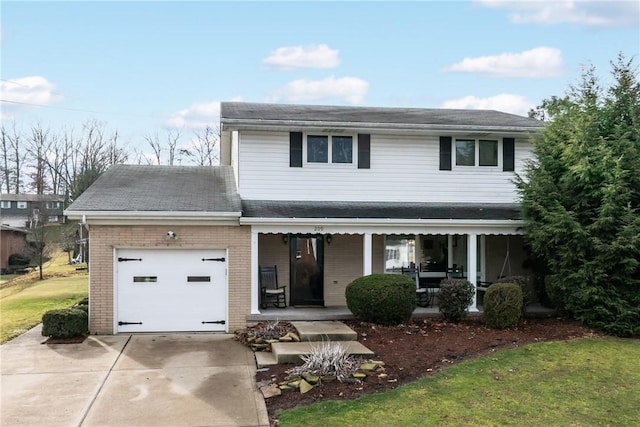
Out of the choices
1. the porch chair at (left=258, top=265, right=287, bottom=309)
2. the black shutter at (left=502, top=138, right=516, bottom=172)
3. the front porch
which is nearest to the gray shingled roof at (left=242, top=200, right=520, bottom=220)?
the front porch

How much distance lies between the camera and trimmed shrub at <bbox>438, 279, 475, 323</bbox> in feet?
39.5

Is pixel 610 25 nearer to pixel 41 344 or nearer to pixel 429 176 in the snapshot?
pixel 429 176

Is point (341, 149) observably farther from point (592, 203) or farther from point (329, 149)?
point (592, 203)

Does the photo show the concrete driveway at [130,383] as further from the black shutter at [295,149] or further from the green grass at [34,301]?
the black shutter at [295,149]

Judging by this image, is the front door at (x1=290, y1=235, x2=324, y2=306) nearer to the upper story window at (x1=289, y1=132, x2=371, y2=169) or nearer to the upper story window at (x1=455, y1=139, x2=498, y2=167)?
the upper story window at (x1=289, y1=132, x2=371, y2=169)

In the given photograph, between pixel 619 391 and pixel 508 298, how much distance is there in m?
3.82

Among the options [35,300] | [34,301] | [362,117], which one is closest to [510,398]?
[362,117]

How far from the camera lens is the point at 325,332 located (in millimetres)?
10523

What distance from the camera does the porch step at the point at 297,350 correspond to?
29.1ft

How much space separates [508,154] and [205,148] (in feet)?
109

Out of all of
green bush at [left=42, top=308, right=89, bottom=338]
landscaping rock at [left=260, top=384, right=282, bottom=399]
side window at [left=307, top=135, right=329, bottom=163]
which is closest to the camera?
landscaping rock at [left=260, top=384, right=282, bottom=399]

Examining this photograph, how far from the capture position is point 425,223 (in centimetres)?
1266

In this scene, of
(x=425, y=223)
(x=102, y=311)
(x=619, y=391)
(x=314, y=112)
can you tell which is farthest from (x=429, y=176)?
(x=102, y=311)

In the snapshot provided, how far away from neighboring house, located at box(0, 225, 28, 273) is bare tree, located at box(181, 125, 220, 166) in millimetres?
13471
